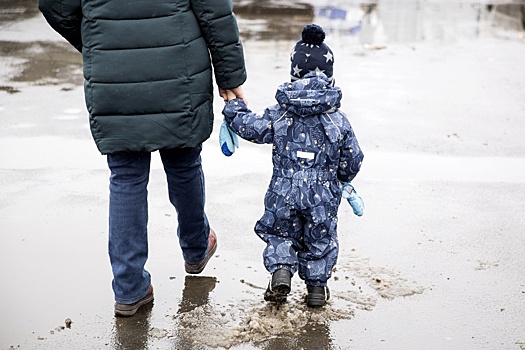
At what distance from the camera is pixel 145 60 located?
3.89 m

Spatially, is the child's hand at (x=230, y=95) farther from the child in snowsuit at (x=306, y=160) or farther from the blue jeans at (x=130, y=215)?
the blue jeans at (x=130, y=215)

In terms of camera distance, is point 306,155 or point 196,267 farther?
point 196,267

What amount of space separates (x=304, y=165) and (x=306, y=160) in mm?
29

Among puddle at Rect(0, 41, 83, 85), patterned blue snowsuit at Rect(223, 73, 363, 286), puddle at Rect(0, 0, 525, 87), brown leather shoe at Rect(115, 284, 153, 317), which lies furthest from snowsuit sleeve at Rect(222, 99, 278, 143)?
puddle at Rect(0, 0, 525, 87)

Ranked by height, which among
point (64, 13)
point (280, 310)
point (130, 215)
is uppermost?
point (64, 13)

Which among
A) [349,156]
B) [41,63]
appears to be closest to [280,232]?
[349,156]

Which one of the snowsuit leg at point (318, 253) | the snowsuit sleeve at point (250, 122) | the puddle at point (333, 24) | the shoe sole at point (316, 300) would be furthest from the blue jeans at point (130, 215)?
the puddle at point (333, 24)

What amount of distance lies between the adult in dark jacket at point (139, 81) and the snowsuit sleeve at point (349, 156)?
58cm

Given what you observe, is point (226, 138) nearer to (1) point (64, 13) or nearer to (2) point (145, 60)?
(2) point (145, 60)

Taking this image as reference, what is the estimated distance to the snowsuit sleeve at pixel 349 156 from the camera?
4098 millimetres

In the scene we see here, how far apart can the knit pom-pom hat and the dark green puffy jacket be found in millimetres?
309

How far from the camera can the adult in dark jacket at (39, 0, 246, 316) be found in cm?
387

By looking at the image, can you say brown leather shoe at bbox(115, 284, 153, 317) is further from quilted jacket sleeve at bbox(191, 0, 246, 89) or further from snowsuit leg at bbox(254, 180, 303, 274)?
quilted jacket sleeve at bbox(191, 0, 246, 89)

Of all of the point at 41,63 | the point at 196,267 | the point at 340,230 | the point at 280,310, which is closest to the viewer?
the point at 280,310
